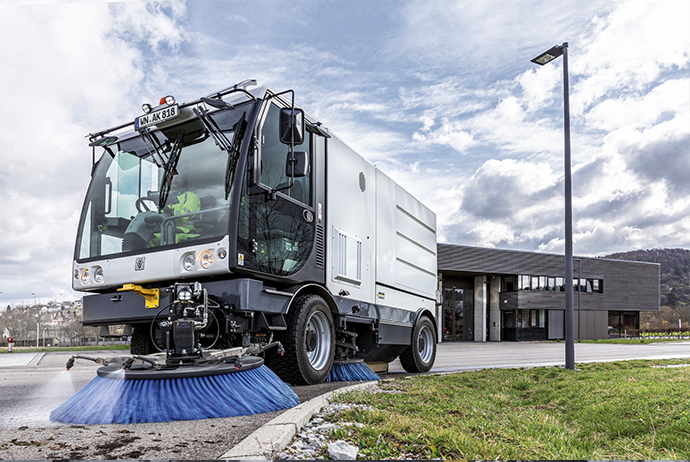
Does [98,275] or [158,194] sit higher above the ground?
[158,194]

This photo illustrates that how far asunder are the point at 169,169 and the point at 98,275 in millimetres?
1409

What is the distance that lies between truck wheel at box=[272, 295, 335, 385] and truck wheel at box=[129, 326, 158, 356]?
1.88 m

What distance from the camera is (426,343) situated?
1018 centimetres

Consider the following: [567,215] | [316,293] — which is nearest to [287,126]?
[316,293]

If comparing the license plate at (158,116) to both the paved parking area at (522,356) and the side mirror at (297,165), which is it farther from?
the paved parking area at (522,356)

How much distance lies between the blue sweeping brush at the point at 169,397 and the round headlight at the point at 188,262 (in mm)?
1231

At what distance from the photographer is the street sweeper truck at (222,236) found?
16.9 ft

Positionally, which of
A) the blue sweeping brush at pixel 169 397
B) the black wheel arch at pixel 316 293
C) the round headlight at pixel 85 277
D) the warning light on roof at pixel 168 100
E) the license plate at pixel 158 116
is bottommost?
the blue sweeping brush at pixel 169 397

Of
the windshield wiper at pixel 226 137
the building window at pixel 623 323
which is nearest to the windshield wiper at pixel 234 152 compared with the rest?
the windshield wiper at pixel 226 137

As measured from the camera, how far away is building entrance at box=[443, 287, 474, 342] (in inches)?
1674

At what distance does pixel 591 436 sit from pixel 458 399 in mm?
1251

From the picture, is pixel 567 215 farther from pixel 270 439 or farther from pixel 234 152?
pixel 270 439

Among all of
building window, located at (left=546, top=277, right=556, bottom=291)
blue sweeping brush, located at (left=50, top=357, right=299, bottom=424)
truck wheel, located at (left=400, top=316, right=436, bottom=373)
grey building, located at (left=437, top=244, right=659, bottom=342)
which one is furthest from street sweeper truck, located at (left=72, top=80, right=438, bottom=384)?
building window, located at (left=546, top=277, right=556, bottom=291)

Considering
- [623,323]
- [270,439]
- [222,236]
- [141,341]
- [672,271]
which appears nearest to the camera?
[270,439]
